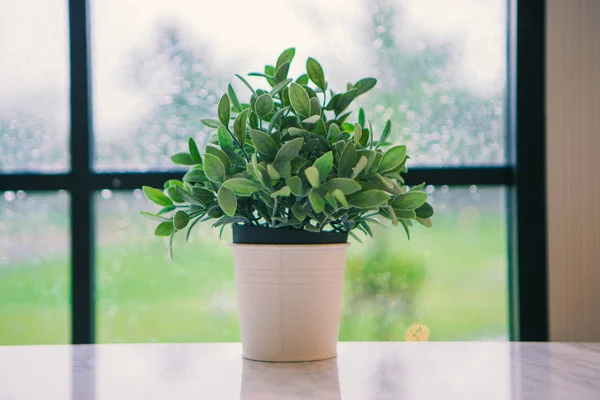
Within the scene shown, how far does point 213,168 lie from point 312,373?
0.98 feet

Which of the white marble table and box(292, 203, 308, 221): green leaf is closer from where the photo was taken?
the white marble table

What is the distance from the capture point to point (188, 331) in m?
2.26

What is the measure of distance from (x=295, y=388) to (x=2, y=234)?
1.86 meters

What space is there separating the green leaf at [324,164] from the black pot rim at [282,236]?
117 mm

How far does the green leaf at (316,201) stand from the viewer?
2.63 feet

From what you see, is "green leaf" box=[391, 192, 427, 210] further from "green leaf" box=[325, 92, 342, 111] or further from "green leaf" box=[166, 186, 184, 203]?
"green leaf" box=[166, 186, 184, 203]

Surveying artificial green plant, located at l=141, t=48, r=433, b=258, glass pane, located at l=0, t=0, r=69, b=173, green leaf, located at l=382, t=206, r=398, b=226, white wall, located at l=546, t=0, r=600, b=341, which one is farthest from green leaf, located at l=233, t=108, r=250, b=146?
white wall, located at l=546, t=0, r=600, b=341

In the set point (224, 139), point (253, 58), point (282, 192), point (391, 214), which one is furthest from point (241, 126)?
point (253, 58)

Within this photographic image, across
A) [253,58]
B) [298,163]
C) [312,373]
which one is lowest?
[312,373]

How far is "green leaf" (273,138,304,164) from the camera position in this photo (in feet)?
2.70

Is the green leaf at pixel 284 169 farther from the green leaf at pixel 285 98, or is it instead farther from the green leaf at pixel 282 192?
the green leaf at pixel 285 98

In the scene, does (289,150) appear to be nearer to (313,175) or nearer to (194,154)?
(313,175)

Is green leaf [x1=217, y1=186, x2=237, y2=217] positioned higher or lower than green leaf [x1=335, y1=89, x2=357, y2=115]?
lower

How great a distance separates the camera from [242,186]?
32.8 inches
